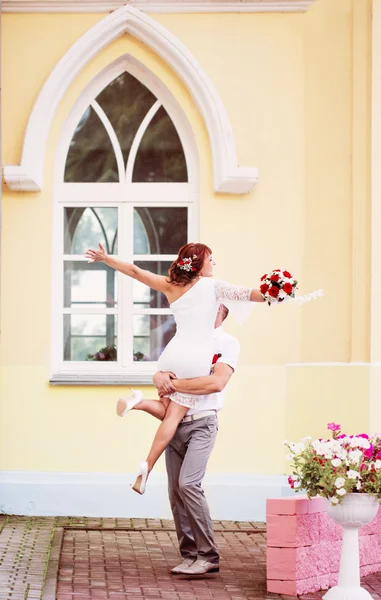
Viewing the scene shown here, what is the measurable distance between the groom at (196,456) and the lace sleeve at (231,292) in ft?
0.73

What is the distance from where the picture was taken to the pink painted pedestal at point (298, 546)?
644 centimetres

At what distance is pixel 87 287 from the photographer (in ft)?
32.1

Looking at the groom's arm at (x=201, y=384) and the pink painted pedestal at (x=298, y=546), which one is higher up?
the groom's arm at (x=201, y=384)

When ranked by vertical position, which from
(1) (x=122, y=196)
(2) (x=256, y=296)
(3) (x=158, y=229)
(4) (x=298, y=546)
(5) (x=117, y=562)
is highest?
(1) (x=122, y=196)

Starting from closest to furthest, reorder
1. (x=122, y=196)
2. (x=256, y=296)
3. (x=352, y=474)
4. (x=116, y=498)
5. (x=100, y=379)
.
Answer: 1. (x=352, y=474)
2. (x=256, y=296)
3. (x=116, y=498)
4. (x=100, y=379)
5. (x=122, y=196)

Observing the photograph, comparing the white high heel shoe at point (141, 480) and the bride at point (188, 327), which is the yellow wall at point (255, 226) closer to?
the bride at point (188, 327)

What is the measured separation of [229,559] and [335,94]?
4.15m

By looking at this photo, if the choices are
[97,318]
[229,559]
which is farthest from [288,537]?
[97,318]

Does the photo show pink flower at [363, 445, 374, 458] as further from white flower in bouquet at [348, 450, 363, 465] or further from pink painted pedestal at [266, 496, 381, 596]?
pink painted pedestal at [266, 496, 381, 596]

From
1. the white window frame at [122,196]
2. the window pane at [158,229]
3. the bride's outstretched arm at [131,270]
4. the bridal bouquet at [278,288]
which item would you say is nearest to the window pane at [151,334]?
the white window frame at [122,196]

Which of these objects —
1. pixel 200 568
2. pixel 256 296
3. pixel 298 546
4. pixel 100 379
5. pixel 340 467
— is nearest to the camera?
pixel 340 467

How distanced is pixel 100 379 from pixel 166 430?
2.56m

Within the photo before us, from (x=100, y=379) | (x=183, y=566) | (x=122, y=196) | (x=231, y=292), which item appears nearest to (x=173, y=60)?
(x=122, y=196)

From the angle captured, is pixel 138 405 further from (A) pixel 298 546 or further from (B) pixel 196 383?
(A) pixel 298 546
